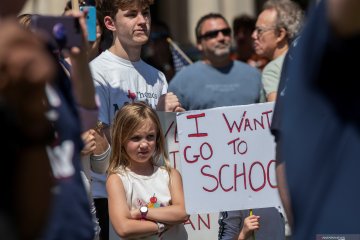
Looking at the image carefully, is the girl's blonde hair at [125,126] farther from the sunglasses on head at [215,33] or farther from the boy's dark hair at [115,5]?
the sunglasses on head at [215,33]

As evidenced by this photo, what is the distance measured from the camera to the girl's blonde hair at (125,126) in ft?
21.6

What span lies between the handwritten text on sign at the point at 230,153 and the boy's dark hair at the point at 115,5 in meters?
0.74

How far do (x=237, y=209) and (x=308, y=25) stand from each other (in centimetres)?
371

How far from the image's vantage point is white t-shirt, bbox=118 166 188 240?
654cm

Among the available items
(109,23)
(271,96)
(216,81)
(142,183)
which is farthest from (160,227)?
(216,81)

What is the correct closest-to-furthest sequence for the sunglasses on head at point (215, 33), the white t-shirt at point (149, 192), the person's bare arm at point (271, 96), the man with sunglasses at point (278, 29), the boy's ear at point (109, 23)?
the white t-shirt at point (149, 192), the boy's ear at point (109, 23), the person's bare arm at point (271, 96), the man with sunglasses at point (278, 29), the sunglasses on head at point (215, 33)

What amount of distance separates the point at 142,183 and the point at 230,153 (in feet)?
2.47

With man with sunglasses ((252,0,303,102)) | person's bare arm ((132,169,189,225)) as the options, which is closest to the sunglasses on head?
man with sunglasses ((252,0,303,102))

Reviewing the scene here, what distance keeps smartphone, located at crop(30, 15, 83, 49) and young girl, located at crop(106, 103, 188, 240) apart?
260 cm

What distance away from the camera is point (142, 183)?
21.6 ft

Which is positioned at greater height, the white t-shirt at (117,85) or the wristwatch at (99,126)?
the white t-shirt at (117,85)

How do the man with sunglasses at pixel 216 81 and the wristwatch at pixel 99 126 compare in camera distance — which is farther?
the man with sunglasses at pixel 216 81

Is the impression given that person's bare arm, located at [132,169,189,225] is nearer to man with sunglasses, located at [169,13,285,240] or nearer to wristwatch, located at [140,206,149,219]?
wristwatch, located at [140,206,149,219]

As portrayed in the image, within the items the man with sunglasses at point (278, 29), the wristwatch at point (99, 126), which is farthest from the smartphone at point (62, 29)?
the man with sunglasses at point (278, 29)
